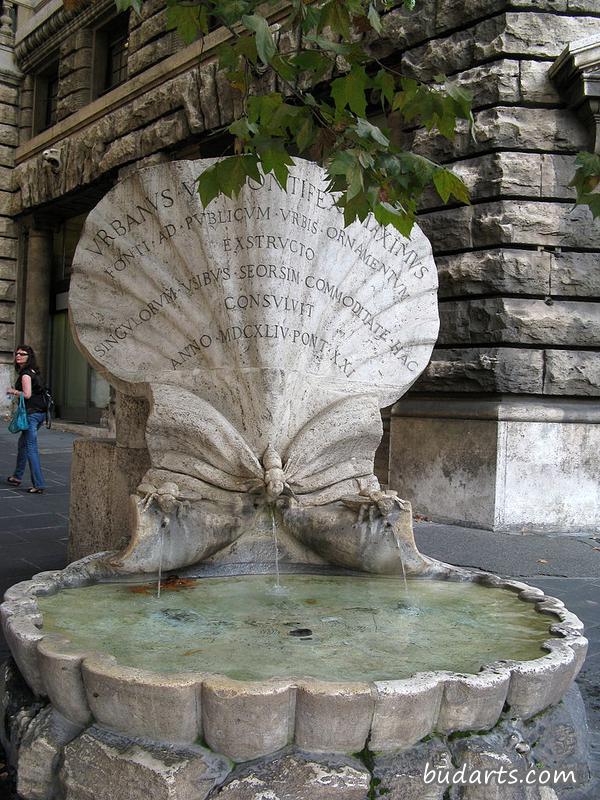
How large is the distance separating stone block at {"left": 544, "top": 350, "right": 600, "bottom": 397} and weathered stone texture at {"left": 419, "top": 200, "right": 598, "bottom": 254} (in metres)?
0.91

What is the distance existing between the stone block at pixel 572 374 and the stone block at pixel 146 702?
4.98 m

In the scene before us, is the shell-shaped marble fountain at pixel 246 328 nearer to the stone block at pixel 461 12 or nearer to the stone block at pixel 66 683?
the stone block at pixel 66 683

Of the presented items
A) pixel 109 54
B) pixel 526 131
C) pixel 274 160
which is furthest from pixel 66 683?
pixel 109 54

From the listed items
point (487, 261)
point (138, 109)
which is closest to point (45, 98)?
point (138, 109)

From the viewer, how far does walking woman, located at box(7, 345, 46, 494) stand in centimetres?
721

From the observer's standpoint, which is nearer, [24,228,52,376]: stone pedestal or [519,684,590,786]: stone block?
[519,684,590,786]: stone block

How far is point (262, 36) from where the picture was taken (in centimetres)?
201

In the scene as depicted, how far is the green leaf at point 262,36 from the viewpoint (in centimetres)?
200

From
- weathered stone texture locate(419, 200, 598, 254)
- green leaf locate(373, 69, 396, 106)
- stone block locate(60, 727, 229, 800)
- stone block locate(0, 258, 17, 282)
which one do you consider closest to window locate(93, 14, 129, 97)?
stone block locate(0, 258, 17, 282)

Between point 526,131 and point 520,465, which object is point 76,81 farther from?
point 520,465

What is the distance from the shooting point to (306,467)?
127 inches

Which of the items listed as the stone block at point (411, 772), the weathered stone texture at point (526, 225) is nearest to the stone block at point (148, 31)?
the weathered stone texture at point (526, 225)

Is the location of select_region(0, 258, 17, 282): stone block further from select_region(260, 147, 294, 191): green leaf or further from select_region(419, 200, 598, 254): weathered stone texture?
select_region(260, 147, 294, 191): green leaf

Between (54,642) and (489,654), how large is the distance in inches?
47.6
